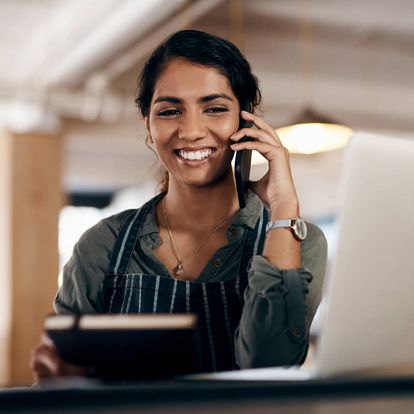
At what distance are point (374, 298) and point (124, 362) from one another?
291 millimetres

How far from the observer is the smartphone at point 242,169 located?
3.83 feet

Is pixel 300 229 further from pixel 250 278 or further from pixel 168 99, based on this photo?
pixel 168 99

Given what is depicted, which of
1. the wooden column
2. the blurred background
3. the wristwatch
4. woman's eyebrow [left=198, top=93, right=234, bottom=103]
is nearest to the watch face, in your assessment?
the wristwatch

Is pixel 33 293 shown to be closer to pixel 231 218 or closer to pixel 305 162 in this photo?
pixel 231 218

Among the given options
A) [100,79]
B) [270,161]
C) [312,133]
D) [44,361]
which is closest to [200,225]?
[270,161]

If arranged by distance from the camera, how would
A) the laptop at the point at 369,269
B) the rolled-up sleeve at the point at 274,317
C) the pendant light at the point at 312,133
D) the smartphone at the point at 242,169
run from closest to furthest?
the laptop at the point at 369,269 < the rolled-up sleeve at the point at 274,317 < the smartphone at the point at 242,169 < the pendant light at the point at 312,133

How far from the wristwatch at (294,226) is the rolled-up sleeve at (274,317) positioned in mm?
49

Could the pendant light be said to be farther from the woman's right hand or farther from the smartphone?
the woman's right hand

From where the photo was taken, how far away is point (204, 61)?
117 cm

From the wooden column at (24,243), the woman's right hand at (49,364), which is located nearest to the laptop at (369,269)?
the woman's right hand at (49,364)

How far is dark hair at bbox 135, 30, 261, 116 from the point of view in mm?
1177

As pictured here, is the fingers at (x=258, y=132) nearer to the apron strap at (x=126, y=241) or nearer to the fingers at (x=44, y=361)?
the apron strap at (x=126, y=241)

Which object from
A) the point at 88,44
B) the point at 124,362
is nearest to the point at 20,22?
the point at 88,44

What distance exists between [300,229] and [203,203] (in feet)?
0.59
